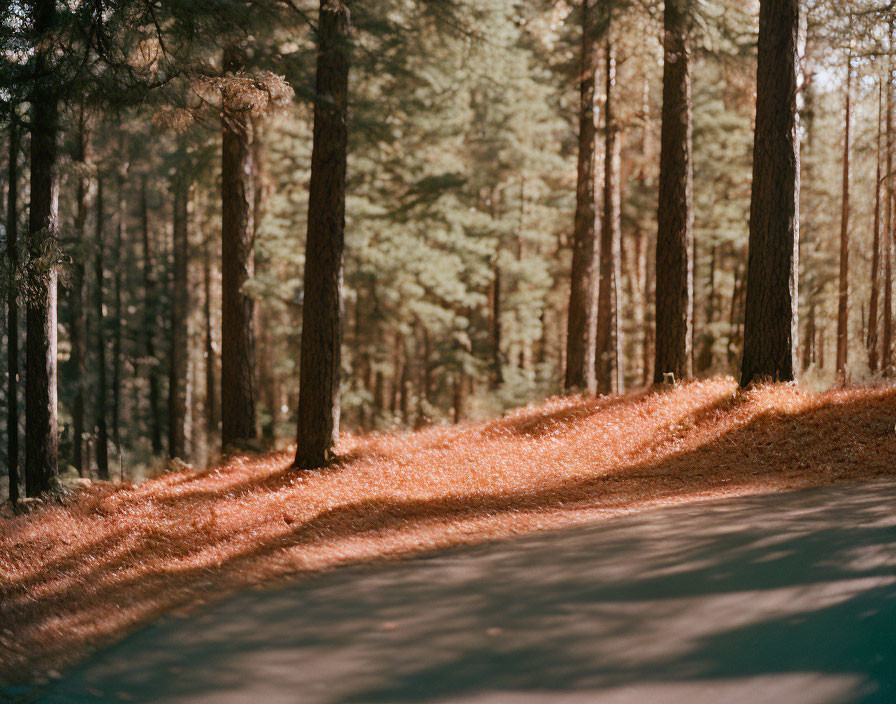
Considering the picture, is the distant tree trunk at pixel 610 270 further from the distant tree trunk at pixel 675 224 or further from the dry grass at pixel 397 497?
the dry grass at pixel 397 497

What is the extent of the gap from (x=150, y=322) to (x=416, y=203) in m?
15.5

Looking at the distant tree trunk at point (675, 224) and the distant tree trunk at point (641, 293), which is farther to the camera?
the distant tree trunk at point (641, 293)

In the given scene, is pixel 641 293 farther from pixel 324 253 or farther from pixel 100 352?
pixel 324 253

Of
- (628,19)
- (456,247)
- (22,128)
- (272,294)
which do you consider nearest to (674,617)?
(22,128)

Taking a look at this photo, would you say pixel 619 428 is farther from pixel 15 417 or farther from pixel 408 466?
pixel 15 417

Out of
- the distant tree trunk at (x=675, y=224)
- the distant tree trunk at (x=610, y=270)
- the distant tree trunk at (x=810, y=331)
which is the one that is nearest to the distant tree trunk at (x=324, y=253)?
the distant tree trunk at (x=675, y=224)

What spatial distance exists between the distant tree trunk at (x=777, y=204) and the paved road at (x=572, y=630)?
5.64m

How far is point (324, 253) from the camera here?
11.6 m

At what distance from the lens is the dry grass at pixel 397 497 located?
20.8 feet

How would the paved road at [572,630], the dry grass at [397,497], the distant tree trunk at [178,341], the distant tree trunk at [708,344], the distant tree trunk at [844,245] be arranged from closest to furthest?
1. the paved road at [572,630]
2. the dry grass at [397,497]
3. the distant tree trunk at [844,245]
4. the distant tree trunk at [178,341]
5. the distant tree trunk at [708,344]

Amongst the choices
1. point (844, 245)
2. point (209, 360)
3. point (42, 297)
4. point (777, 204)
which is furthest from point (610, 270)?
point (209, 360)

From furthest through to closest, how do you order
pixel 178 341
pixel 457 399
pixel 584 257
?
pixel 178 341 < pixel 457 399 < pixel 584 257

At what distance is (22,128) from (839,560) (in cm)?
1243

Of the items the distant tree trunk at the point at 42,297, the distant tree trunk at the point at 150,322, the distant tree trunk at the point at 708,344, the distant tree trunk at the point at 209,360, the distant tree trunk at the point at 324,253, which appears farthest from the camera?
the distant tree trunk at the point at 150,322
